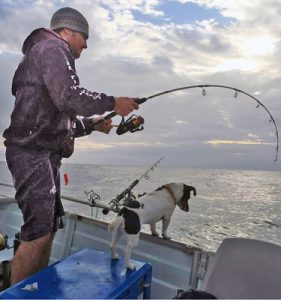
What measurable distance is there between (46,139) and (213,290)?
156 cm

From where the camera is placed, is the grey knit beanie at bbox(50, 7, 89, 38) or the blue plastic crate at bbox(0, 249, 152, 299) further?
the grey knit beanie at bbox(50, 7, 89, 38)

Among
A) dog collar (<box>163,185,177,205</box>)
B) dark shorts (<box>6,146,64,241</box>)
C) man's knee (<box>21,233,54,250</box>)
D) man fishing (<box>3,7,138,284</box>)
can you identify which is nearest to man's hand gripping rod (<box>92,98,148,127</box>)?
man fishing (<box>3,7,138,284</box>)

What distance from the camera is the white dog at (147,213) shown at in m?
3.22

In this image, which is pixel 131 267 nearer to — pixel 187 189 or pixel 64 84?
pixel 64 84

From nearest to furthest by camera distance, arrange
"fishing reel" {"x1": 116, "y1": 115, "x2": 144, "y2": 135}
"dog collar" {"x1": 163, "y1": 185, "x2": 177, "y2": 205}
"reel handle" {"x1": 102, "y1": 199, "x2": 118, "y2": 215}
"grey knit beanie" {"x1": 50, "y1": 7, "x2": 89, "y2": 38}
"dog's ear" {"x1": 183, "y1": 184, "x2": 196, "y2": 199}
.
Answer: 1. "grey knit beanie" {"x1": 50, "y1": 7, "x2": 89, "y2": 38}
2. "fishing reel" {"x1": 116, "y1": 115, "x2": 144, "y2": 135}
3. "reel handle" {"x1": 102, "y1": 199, "x2": 118, "y2": 215}
4. "dog collar" {"x1": 163, "y1": 185, "x2": 177, "y2": 205}
5. "dog's ear" {"x1": 183, "y1": 184, "x2": 196, "y2": 199}

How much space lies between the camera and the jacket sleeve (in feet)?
7.38

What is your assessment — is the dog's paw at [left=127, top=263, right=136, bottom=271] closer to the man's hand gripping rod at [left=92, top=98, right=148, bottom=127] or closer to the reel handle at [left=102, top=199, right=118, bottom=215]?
the man's hand gripping rod at [left=92, top=98, right=148, bottom=127]

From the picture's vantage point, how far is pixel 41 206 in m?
2.47

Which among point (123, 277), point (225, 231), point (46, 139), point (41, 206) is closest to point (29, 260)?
point (41, 206)

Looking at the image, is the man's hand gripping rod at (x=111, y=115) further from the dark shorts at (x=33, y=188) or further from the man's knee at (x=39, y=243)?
the man's knee at (x=39, y=243)

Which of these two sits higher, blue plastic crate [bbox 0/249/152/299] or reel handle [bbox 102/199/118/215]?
reel handle [bbox 102/199/118/215]

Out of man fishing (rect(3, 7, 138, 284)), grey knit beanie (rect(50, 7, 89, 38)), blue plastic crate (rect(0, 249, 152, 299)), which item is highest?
grey knit beanie (rect(50, 7, 89, 38))

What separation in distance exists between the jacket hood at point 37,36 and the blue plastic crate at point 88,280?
1636 mm

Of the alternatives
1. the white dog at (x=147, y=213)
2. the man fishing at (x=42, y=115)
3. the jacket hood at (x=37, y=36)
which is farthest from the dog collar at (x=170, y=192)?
the jacket hood at (x=37, y=36)
